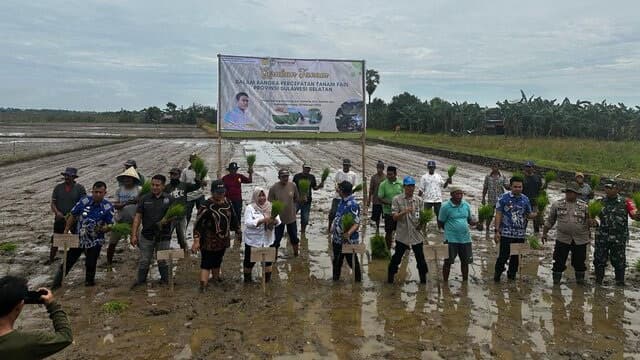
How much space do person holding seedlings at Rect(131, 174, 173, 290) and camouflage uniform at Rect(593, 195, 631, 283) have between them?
225 inches

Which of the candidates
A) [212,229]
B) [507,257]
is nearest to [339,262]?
[212,229]

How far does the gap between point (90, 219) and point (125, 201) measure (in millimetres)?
1079

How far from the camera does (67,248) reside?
658 cm

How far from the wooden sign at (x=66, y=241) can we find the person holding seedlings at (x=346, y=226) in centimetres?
321

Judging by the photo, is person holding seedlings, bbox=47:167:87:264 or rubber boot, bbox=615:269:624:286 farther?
person holding seedlings, bbox=47:167:87:264

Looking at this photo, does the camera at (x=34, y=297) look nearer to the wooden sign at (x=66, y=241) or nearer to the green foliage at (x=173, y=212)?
the green foliage at (x=173, y=212)

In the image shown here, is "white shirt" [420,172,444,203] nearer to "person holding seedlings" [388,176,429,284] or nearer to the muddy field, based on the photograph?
the muddy field

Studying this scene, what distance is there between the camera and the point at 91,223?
663 centimetres

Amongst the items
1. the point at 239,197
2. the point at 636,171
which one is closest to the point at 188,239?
the point at 239,197

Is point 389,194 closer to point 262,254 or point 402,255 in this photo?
point 402,255

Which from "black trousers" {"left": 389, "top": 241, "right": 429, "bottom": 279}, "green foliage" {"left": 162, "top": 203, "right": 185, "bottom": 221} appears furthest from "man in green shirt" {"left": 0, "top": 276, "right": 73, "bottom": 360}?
"black trousers" {"left": 389, "top": 241, "right": 429, "bottom": 279}

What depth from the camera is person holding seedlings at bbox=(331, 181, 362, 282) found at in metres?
6.82

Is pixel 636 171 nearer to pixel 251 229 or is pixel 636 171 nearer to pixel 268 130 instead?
pixel 268 130

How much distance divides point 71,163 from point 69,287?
62.2 feet
